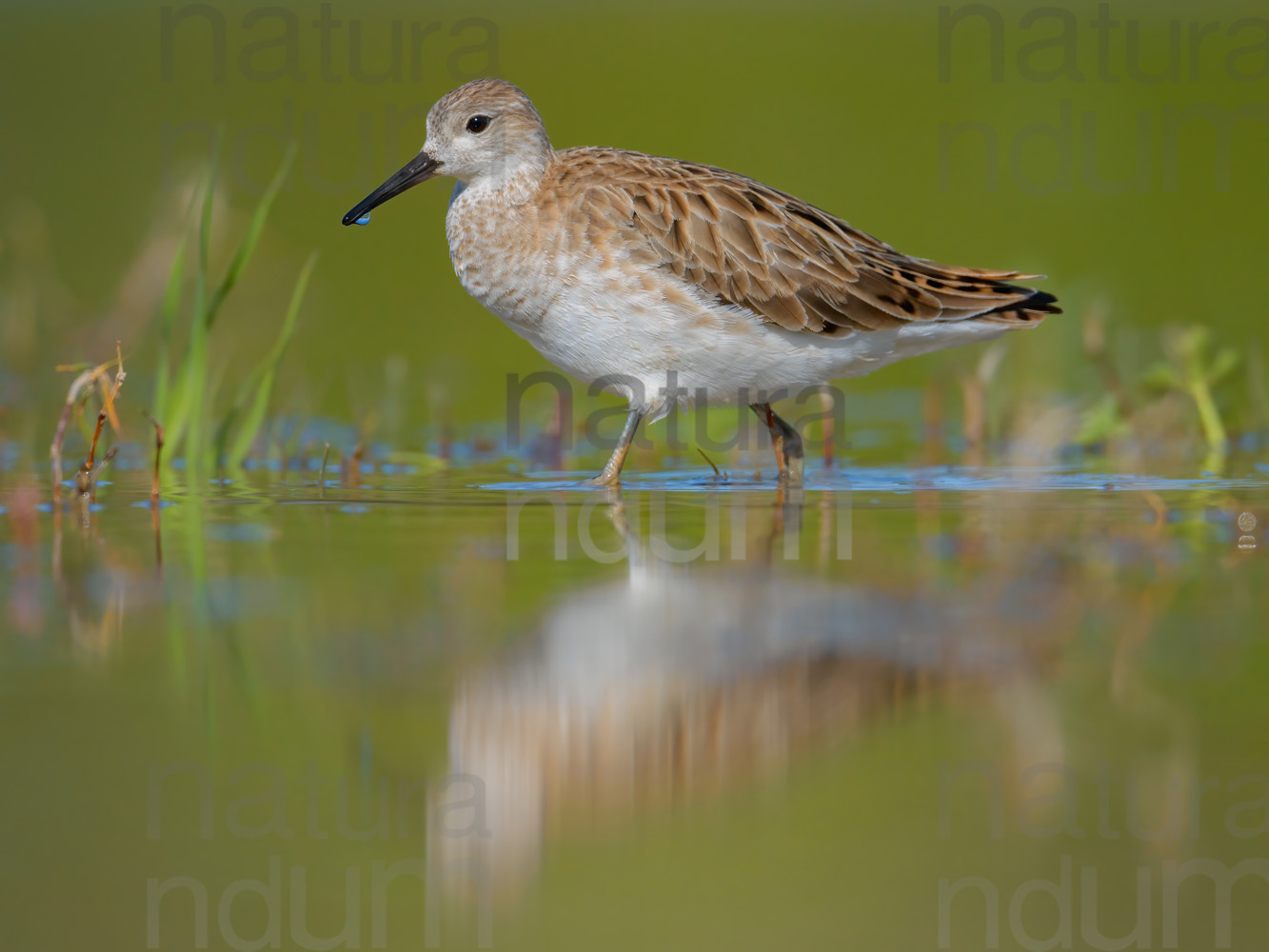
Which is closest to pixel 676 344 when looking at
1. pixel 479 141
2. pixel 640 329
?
pixel 640 329

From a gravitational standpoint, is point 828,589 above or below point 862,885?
above

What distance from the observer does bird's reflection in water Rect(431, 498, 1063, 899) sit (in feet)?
10.5

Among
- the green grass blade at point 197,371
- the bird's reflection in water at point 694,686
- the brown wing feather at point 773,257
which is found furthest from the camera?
the green grass blade at point 197,371

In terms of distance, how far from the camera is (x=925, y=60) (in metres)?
21.5

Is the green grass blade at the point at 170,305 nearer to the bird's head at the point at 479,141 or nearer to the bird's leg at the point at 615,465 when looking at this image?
the bird's head at the point at 479,141

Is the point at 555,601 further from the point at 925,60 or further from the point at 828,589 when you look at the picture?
the point at 925,60

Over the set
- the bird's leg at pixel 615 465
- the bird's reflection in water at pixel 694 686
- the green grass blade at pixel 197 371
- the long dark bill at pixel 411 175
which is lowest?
the bird's reflection in water at pixel 694 686

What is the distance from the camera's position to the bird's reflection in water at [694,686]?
3191 millimetres

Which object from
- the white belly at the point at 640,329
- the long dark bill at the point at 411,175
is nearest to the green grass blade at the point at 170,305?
the long dark bill at the point at 411,175

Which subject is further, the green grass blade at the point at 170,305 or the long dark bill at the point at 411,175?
the long dark bill at the point at 411,175

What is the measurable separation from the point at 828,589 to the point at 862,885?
79.8 inches

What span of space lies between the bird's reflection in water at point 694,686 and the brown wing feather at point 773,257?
107 inches

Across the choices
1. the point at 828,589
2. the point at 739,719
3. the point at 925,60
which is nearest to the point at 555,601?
the point at 828,589

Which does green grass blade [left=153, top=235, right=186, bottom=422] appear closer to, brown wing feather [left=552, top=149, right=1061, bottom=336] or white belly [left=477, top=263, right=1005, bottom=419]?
white belly [left=477, top=263, right=1005, bottom=419]
